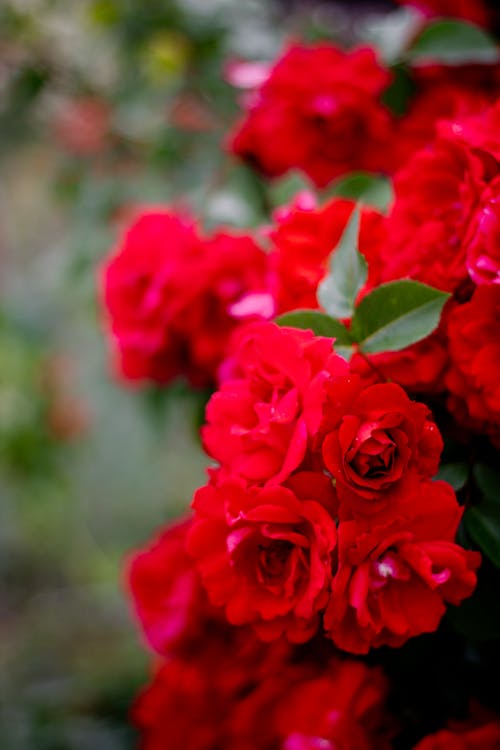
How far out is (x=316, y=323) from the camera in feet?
1.65

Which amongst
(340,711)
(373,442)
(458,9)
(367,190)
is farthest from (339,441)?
(458,9)

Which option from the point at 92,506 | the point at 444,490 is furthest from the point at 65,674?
the point at 444,490

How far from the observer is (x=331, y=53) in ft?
2.53

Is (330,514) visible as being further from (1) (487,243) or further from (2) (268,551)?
(1) (487,243)

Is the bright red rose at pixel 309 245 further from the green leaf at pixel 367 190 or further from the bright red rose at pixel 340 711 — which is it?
the bright red rose at pixel 340 711

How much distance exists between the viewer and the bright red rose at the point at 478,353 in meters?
0.45

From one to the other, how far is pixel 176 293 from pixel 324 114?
227 mm

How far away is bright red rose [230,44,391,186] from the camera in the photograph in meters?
0.75

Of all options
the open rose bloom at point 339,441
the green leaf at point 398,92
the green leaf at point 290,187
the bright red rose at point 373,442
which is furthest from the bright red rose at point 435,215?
the green leaf at point 398,92

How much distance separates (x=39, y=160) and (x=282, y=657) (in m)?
1.89

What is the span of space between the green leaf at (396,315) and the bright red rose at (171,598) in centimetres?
23

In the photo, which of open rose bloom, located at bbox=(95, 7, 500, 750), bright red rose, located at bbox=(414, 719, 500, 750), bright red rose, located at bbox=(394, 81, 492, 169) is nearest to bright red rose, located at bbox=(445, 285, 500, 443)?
open rose bloom, located at bbox=(95, 7, 500, 750)

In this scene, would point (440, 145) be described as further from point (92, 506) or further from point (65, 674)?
point (92, 506)

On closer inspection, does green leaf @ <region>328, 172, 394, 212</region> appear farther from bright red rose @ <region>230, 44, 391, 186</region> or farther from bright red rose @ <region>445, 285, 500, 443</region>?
bright red rose @ <region>445, 285, 500, 443</region>
